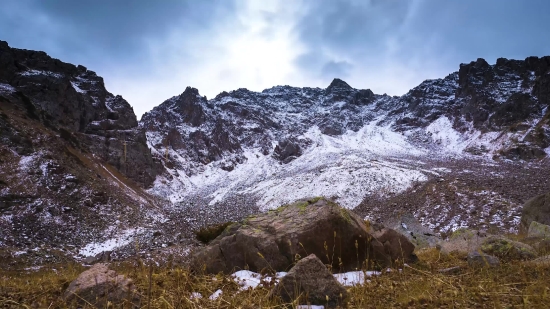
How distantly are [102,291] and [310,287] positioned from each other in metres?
2.18

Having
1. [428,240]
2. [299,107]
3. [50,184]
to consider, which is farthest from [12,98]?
[299,107]

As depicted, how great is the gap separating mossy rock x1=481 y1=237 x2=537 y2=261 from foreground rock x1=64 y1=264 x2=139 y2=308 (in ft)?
20.0

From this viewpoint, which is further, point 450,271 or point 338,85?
point 338,85

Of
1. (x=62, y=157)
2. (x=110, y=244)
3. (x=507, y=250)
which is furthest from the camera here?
(x=62, y=157)

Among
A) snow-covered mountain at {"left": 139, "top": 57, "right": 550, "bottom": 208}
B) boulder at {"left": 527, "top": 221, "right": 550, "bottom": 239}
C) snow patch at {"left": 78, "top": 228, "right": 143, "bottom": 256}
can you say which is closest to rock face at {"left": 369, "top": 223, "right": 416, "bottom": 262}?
boulder at {"left": 527, "top": 221, "right": 550, "bottom": 239}

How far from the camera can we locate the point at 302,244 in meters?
5.00

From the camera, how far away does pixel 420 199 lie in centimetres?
2847

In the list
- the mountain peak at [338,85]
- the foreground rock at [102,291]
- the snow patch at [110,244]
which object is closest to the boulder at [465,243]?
the foreground rock at [102,291]

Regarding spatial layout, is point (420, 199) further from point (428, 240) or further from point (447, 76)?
point (447, 76)

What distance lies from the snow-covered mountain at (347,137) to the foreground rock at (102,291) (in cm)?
3203

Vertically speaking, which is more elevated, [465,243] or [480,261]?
[480,261]

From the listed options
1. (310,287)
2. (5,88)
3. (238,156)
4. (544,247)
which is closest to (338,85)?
(238,156)

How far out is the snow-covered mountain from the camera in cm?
4634

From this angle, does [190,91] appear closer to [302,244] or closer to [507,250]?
[302,244]
